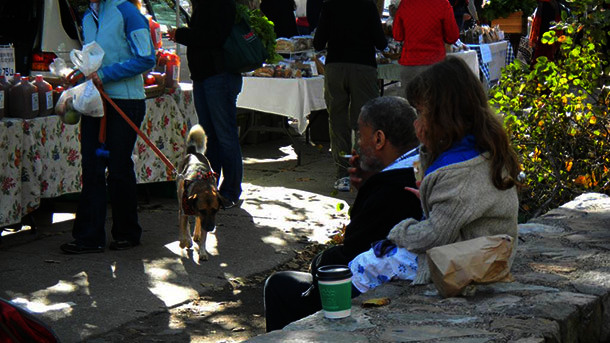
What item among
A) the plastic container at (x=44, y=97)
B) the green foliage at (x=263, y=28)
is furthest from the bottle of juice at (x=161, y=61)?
the green foliage at (x=263, y=28)

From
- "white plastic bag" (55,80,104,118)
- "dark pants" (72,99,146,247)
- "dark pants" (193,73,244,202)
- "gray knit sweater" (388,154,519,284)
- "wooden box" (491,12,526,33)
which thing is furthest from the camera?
"wooden box" (491,12,526,33)

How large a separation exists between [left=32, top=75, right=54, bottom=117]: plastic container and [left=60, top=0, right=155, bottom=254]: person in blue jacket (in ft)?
2.20

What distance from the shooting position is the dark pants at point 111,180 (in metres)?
6.75

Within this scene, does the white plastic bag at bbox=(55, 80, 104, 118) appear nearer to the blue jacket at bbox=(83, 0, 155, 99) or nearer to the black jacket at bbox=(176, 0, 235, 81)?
the blue jacket at bbox=(83, 0, 155, 99)

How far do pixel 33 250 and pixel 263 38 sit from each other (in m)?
3.90

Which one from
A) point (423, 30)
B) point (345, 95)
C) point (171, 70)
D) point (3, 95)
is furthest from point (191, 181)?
point (423, 30)

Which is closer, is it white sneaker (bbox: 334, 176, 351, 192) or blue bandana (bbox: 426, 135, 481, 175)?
blue bandana (bbox: 426, 135, 481, 175)

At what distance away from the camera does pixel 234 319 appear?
5.74 meters

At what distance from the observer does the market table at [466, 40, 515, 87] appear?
14.4m

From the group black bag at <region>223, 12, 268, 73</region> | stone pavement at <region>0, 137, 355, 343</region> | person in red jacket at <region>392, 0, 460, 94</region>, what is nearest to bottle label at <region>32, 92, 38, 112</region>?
stone pavement at <region>0, 137, 355, 343</region>

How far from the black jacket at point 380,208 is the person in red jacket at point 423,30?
5874 mm

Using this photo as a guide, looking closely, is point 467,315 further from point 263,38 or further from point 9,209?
point 263,38

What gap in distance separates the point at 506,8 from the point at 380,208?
13837 millimetres

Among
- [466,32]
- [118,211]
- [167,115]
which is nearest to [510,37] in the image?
[466,32]
